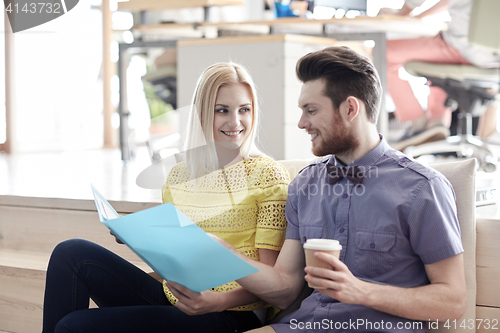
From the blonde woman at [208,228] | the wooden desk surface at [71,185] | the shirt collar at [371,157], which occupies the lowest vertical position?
the wooden desk surface at [71,185]

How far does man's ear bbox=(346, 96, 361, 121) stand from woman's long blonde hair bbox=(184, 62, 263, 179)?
0.30m

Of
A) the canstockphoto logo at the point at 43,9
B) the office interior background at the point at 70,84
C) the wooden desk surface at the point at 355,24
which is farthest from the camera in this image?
the office interior background at the point at 70,84

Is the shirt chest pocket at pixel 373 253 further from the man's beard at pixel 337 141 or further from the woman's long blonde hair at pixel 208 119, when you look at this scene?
the woman's long blonde hair at pixel 208 119

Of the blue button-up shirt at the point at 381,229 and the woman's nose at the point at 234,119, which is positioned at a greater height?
the woman's nose at the point at 234,119

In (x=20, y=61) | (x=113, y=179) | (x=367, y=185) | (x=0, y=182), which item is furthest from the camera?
(x=20, y=61)

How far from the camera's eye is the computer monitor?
3139 mm

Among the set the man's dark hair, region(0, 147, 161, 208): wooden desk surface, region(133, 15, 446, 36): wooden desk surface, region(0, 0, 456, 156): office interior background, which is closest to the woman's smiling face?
the man's dark hair

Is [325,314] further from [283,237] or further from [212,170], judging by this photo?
[212,170]

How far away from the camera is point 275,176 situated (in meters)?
1.27

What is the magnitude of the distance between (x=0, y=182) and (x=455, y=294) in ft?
7.28

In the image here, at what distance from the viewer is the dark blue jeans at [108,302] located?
1203mm

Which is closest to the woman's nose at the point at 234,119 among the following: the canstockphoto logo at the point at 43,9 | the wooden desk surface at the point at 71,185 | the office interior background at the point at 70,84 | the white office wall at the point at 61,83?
the wooden desk surface at the point at 71,185

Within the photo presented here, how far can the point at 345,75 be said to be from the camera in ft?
3.69

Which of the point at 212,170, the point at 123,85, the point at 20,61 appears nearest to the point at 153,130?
the point at 123,85
